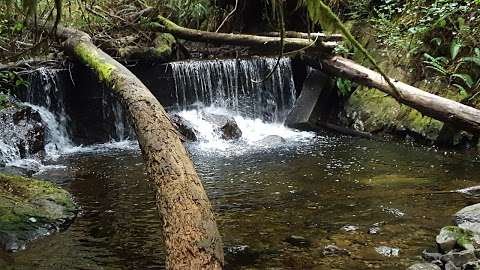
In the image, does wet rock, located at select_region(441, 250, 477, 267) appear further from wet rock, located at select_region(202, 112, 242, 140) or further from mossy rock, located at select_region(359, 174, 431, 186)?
wet rock, located at select_region(202, 112, 242, 140)

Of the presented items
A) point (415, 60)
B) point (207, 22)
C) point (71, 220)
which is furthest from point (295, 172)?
point (207, 22)

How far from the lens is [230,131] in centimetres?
1073

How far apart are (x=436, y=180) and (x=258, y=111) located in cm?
590

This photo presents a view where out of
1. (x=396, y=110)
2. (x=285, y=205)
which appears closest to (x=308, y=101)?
(x=396, y=110)

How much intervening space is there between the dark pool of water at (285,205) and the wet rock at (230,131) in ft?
4.52

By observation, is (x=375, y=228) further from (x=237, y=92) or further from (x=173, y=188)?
(x=237, y=92)

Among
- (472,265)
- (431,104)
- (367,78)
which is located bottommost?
(472,265)

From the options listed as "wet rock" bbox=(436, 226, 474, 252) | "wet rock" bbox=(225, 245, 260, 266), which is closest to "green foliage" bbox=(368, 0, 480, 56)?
"wet rock" bbox=(436, 226, 474, 252)

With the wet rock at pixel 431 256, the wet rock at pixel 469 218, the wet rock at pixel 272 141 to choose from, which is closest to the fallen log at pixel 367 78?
the wet rock at pixel 272 141

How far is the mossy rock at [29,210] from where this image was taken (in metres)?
4.95

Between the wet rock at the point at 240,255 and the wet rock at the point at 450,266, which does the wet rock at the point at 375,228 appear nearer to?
the wet rock at the point at 450,266

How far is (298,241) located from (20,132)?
641 cm

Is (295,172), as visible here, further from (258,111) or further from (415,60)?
(258,111)

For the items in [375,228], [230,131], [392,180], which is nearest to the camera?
[375,228]
